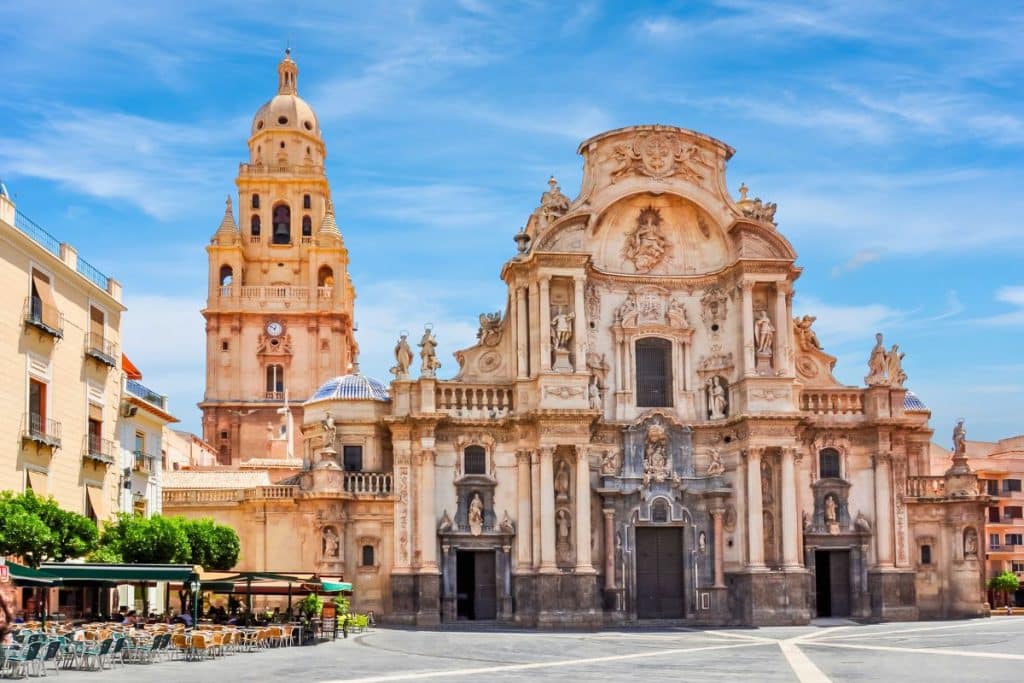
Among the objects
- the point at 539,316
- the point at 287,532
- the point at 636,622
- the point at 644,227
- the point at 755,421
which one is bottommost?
the point at 636,622

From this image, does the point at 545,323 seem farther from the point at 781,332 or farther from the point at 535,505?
the point at 781,332

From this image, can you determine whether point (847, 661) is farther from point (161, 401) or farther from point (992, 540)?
point (992, 540)

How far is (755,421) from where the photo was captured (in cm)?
5350

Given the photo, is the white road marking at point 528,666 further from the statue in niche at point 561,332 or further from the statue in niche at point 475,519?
the statue in niche at point 561,332

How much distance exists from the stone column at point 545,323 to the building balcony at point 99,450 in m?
16.8

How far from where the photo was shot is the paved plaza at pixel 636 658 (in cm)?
2955

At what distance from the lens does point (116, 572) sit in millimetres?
34719

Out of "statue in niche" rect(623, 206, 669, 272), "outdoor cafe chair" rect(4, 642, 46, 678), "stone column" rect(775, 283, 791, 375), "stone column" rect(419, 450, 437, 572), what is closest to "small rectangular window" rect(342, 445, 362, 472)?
"stone column" rect(419, 450, 437, 572)

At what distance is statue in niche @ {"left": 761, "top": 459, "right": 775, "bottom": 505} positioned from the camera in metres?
54.2

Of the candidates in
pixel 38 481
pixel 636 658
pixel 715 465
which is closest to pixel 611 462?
pixel 715 465

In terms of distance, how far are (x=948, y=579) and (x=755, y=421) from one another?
443 inches

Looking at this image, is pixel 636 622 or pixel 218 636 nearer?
pixel 218 636

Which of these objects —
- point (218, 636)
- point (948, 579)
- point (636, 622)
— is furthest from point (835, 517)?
point (218, 636)

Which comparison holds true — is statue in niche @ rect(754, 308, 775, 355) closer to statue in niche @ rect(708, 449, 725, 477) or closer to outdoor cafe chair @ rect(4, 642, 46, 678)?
statue in niche @ rect(708, 449, 725, 477)
